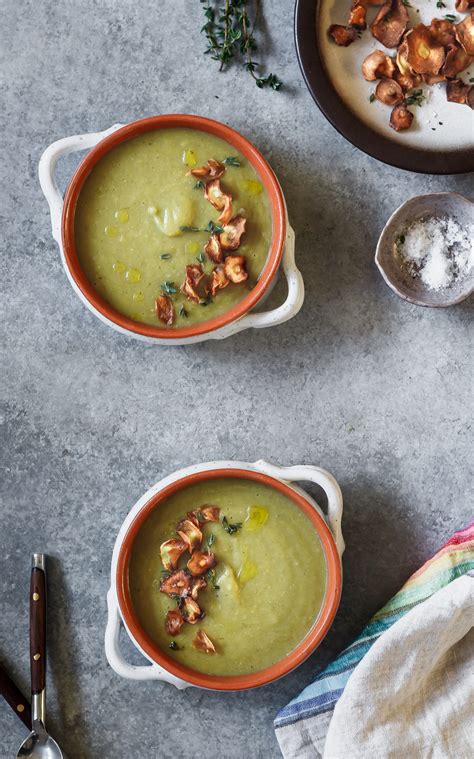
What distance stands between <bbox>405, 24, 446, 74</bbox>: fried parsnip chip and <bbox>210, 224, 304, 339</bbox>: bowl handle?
1.58 ft

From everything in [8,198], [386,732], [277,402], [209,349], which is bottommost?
[386,732]

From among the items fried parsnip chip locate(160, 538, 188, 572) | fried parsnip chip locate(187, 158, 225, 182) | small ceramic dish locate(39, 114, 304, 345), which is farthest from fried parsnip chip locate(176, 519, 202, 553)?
fried parsnip chip locate(187, 158, 225, 182)

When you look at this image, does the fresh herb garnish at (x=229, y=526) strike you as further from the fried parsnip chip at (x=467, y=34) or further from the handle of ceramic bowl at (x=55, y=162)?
the fried parsnip chip at (x=467, y=34)

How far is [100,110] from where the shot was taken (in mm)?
2119

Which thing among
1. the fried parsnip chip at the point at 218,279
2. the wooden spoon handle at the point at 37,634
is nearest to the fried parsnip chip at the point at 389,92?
the fried parsnip chip at the point at 218,279

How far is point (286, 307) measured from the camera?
76.0 inches

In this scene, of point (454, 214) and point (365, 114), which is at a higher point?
point (365, 114)

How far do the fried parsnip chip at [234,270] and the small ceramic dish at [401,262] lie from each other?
1.12 ft

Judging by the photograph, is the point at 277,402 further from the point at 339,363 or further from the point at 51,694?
the point at 51,694

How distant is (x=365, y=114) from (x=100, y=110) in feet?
2.19

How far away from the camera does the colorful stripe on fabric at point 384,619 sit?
79.1 inches

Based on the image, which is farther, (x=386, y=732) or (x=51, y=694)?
(x=51, y=694)

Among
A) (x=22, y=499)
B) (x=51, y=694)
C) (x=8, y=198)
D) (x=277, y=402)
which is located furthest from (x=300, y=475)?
(x=8, y=198)

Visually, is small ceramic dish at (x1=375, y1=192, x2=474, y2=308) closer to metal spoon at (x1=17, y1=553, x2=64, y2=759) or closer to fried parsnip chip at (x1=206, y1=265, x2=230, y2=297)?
fried parsnip chip at (x1=206, y1=265, x2=230, y2=297)
